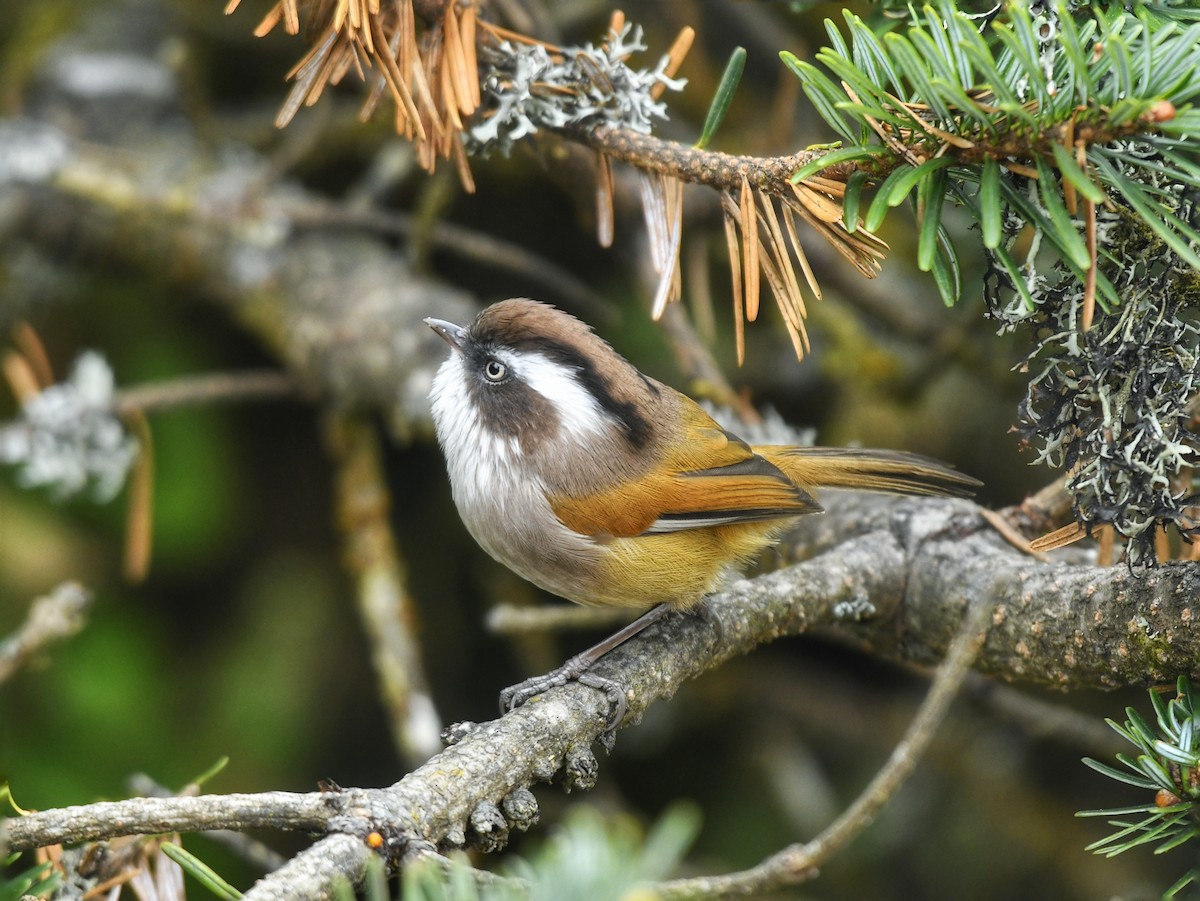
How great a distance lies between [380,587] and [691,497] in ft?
4.23

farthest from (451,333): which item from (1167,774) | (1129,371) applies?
(1167,774)

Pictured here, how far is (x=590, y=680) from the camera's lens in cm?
252

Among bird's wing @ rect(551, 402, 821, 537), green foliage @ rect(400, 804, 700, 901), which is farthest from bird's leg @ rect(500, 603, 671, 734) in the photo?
green foliage @ rect(400, 804, 700, 901)

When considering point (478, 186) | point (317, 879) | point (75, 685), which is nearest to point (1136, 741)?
point (317, 879)

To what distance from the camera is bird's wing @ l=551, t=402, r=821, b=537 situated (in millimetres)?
3100

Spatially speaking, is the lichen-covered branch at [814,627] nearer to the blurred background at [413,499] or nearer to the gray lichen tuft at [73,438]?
the blurred background at [413,499]

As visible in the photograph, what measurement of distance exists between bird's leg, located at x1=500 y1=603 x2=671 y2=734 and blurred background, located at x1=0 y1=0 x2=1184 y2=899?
93cm

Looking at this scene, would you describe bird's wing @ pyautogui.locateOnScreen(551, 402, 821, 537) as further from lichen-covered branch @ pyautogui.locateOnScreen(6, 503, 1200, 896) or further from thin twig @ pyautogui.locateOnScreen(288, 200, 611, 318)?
thin twig @ pyautogui.locateOnScreen(288, 200, 611, 318)

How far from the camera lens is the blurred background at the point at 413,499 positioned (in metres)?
3.92

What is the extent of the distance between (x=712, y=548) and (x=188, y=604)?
2.20m

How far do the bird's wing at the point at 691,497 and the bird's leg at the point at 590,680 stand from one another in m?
0.26

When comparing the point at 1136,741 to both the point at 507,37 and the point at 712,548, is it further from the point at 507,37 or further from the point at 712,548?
the point at 507,37

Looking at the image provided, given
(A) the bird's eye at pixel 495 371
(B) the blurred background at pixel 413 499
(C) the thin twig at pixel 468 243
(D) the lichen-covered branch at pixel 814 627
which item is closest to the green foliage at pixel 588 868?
A: (D) the lichen-covered branch at pixel 814 627

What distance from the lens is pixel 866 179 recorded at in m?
1.97
